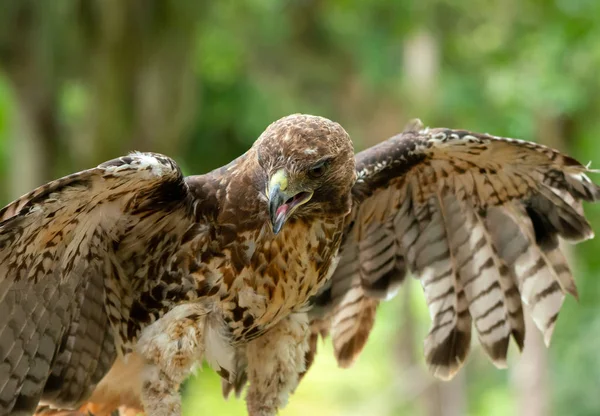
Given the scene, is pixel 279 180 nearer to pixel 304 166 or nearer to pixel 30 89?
pixel 304 166

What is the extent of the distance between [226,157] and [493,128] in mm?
4048

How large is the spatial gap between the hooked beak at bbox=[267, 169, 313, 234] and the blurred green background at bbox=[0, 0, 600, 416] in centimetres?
686

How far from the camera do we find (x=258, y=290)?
4156 mm

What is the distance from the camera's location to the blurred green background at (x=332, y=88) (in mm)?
10844

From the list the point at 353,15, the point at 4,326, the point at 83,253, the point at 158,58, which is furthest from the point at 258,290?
the point at 353,15

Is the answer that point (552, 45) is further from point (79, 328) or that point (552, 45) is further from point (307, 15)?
point (79, 328)

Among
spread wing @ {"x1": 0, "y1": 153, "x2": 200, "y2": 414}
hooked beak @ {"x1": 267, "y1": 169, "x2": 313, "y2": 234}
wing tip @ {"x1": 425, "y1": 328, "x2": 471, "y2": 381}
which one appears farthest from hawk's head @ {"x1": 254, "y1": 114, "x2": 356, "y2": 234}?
wing tip @ {"x1": 425, "y1": 328, "x2": 471, "y2": 381}

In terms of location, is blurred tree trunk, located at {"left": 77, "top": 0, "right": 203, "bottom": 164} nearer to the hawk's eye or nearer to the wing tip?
the wing tip

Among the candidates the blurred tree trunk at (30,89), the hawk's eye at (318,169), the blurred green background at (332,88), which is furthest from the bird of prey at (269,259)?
the blurred tree trunk at (30,89)

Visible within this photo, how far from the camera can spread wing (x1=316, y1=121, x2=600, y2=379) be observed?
4.69 meters

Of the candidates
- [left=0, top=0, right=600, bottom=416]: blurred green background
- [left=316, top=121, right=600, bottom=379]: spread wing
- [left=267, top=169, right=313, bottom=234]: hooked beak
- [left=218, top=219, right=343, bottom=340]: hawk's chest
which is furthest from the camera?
[left=0, top=0, right=600, bottom=416]: blurred green background

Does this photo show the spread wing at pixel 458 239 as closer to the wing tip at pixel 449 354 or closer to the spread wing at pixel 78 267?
the wing tip at pixel 449 354

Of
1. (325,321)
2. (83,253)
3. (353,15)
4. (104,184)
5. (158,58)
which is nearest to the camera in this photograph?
(104,184)

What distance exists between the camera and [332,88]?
1396 centimetres
